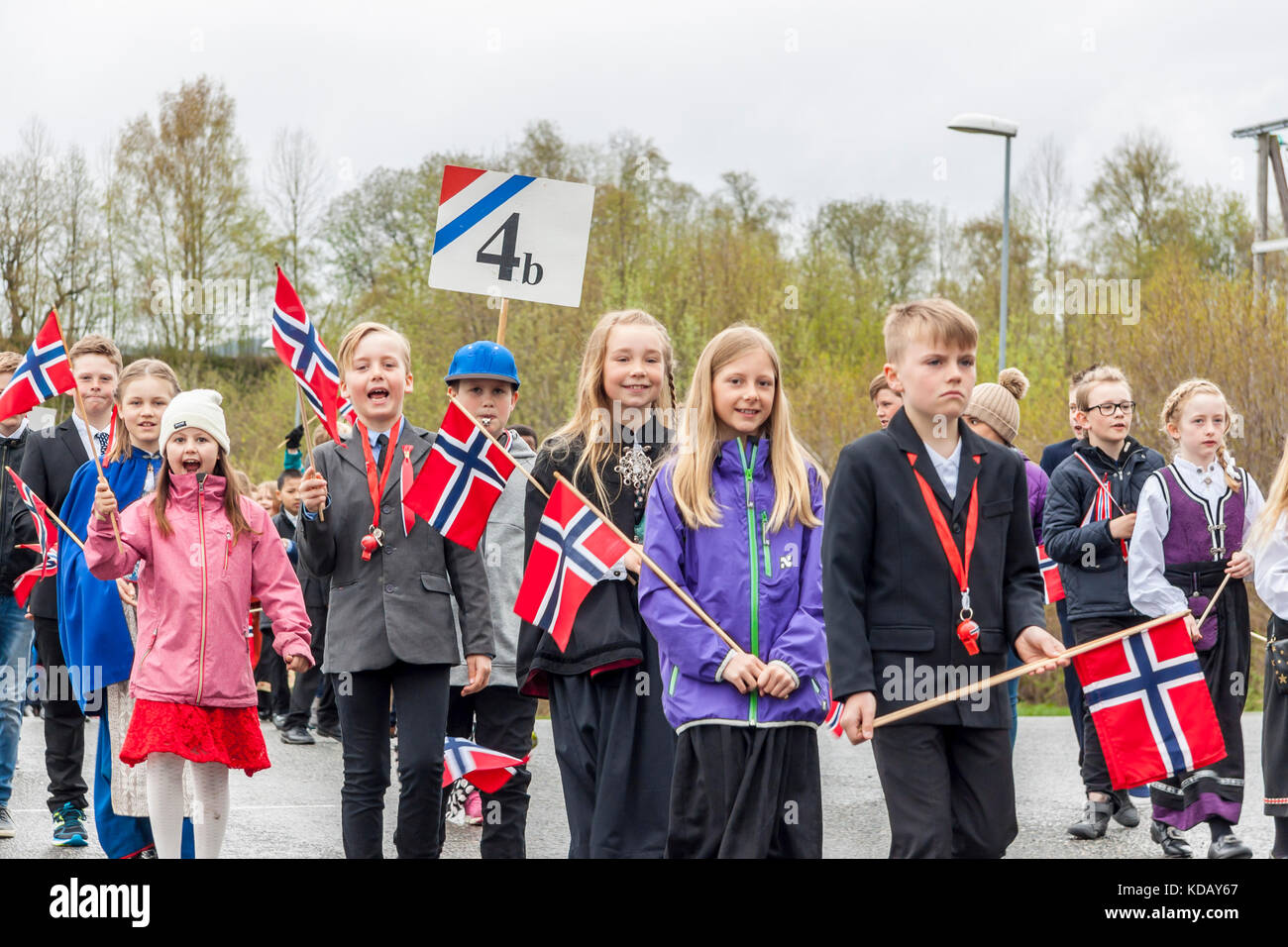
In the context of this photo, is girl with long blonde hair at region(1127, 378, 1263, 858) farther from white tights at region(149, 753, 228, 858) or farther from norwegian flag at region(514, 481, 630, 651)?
white tights at region(149, 753, 228, 858)

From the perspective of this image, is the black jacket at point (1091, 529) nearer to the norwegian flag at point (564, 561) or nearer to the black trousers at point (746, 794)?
the norwegian flag at point (564, 561)

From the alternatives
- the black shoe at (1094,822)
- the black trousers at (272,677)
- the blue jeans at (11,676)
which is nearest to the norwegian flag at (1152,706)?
the black shoe at (1094,822)

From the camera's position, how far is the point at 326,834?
7863 millimetres

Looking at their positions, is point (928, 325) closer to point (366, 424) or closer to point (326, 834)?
point (366, 424)

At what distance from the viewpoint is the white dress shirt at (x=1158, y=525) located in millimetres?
7160

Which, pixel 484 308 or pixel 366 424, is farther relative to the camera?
pixel 484 308

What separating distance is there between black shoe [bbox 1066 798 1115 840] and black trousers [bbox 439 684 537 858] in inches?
122

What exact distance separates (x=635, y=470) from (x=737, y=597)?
908 millimetres

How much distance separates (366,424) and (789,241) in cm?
3032

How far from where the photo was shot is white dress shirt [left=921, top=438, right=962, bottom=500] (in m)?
4.66

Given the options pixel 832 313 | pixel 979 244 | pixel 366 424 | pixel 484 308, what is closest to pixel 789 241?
pixel 832 313
